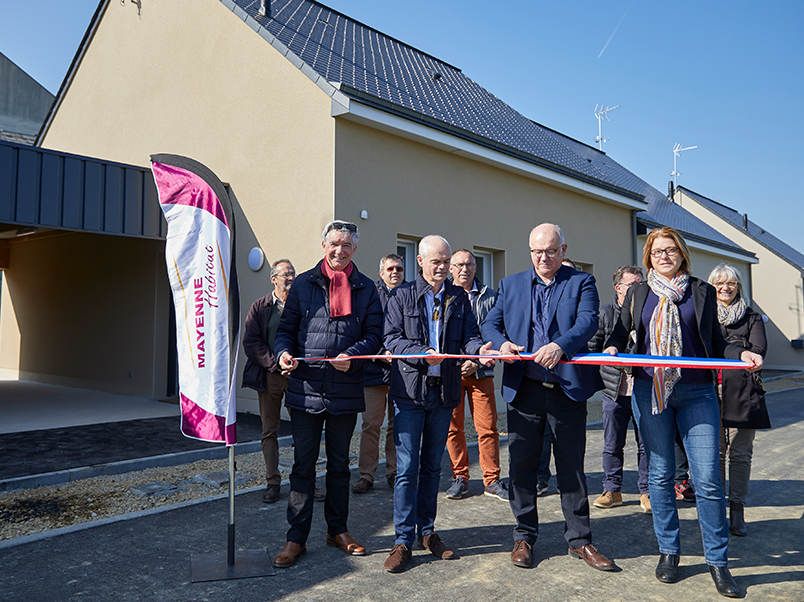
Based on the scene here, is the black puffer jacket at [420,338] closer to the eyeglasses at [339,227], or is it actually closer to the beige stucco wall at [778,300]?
the eyeglasses at [339,227]

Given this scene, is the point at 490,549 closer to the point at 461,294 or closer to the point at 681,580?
the point at 681,580

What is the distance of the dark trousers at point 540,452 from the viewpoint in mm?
3736

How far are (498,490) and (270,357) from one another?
2.29m

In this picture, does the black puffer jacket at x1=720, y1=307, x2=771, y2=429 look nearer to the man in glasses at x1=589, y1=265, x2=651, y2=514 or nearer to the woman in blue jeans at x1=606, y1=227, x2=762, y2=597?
the man in glasses at x1=589, y1=265, x2=651, y2=514

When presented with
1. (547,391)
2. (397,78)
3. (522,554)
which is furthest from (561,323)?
(397,78)

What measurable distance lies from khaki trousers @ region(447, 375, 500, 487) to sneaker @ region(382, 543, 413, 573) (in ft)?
5.54

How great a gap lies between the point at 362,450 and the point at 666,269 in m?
3.16

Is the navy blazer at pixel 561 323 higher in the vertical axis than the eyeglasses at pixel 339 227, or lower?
lower

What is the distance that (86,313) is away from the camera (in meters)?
13.5

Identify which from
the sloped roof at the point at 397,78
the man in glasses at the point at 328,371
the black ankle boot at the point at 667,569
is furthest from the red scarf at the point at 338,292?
the sloped roof at the point at 397,78

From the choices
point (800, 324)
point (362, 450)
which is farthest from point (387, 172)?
point (800, 324)

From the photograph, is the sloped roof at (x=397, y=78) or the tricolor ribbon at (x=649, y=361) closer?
the tricolor ribbon at (x=649, y=361)

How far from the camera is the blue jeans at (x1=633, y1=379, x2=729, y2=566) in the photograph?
11.3 ft

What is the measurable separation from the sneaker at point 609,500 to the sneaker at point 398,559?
6.59ft
